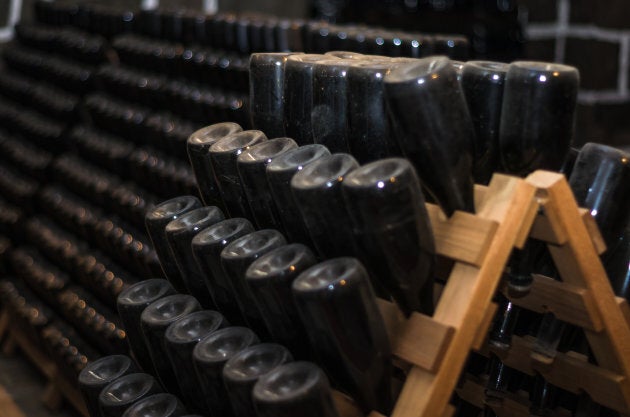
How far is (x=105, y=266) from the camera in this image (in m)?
1.86

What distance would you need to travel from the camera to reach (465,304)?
2.85 ft

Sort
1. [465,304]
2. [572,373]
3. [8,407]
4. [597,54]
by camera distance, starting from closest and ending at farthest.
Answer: [465,304] → [572,373] → [8,407] → [597,54]

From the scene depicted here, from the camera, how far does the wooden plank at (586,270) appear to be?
908mm

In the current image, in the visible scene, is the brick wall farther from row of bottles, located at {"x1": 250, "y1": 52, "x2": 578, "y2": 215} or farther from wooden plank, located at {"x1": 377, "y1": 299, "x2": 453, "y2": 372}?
wooden plank, located at {"x1": 377, "y1": 299, "x2": 453, "y2": 372}

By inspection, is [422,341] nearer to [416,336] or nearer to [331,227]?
[416,336]

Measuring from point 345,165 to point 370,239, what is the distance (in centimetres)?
10

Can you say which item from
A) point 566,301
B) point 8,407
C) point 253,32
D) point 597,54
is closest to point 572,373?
point 566,301

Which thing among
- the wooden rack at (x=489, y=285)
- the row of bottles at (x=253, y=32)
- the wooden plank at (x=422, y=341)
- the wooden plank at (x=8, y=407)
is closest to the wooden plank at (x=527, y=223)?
the wooden rack at (x=489, y=285)

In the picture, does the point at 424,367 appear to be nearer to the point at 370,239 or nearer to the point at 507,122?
the point at 370,239

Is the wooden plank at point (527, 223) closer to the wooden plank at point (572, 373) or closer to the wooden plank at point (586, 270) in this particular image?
the wooden plank at point (586, 270)

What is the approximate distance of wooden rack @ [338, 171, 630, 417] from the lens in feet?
2.85

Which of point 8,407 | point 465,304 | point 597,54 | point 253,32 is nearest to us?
point 465,304

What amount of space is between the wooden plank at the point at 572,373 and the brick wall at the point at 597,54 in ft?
5.90

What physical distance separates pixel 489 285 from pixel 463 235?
6cm
